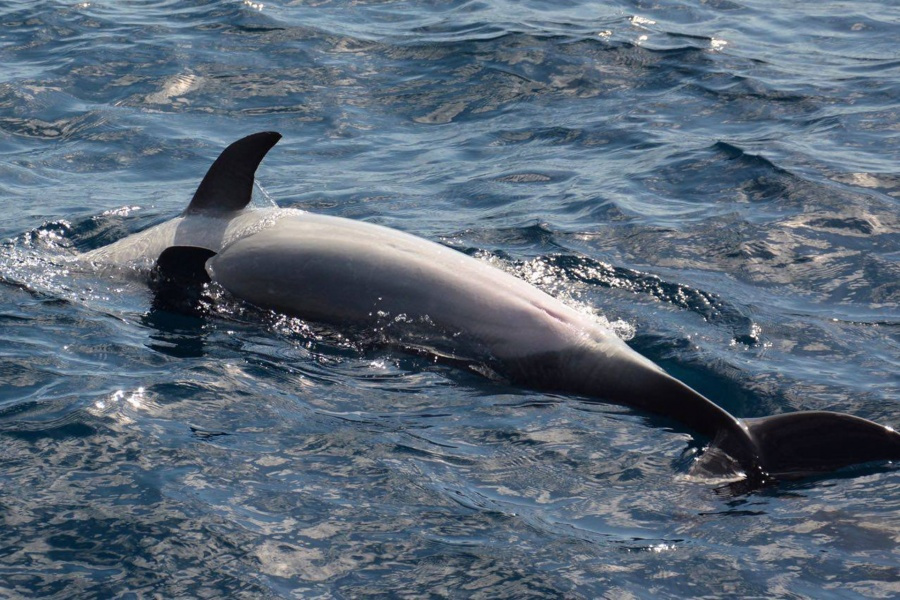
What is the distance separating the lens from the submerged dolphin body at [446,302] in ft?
23.1

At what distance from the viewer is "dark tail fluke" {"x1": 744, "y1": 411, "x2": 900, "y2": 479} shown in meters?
6.96

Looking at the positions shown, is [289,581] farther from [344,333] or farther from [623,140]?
[623,140]

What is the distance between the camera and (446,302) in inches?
334

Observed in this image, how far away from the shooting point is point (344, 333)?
8711 millimetres

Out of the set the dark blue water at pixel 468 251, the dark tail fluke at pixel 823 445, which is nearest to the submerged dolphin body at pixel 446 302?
the dark tail fluke at pixel 823 445

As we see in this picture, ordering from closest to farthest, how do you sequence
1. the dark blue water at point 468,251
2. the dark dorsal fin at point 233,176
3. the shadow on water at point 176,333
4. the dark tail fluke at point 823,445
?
1. the dark blue water at point 468,251
2. the dark tail fluke at point 823,445
3. the shadow on water at point 176,333
4. the dark dorsal fin at point 233,176

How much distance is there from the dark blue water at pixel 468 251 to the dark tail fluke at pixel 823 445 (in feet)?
0.49

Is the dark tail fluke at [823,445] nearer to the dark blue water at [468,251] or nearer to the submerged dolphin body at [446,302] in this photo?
the submerged dolphin body at [446,302]

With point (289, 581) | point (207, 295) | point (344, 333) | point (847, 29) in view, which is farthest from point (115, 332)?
point (847, 29)

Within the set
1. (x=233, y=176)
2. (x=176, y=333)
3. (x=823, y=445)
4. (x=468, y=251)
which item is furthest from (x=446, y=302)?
(x=823, y=445)

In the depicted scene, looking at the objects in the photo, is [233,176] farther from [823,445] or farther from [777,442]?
[823,445]

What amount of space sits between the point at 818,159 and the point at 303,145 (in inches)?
258

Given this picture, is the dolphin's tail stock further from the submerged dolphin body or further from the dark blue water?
the dark blue water

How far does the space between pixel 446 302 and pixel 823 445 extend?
291 centimetres
